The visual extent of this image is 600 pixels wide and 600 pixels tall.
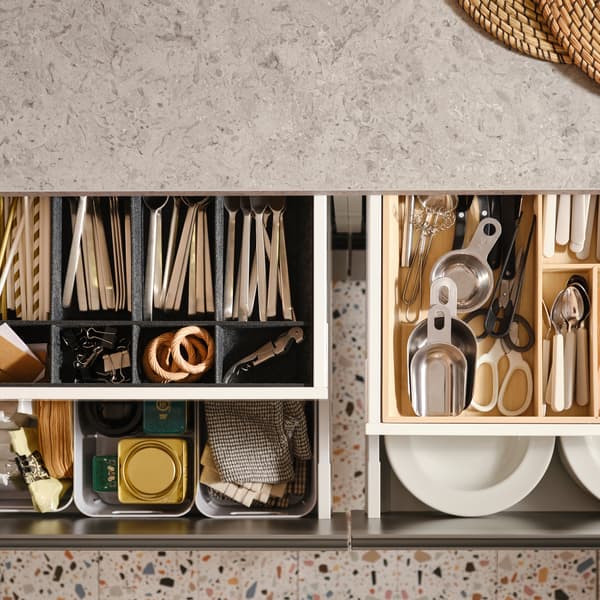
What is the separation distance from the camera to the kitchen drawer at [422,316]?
53.7 inches

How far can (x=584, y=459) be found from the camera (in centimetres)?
147

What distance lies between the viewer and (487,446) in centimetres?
152

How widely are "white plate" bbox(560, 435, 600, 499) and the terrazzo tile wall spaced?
16.6 inches

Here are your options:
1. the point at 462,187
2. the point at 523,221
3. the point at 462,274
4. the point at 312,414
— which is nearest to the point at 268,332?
the point at 312,414

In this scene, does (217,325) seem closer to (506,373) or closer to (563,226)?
(506,373)

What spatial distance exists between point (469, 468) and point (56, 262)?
99cm

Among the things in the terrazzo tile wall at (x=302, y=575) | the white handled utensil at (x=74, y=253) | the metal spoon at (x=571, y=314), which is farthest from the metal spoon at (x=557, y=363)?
the white handled utensil at (x=74, y=253)

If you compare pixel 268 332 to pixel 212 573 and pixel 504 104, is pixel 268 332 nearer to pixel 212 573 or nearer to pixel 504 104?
pixel 212 573

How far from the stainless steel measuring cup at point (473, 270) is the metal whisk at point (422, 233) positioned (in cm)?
4

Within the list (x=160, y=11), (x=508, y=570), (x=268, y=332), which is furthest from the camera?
(x=508, y=570)

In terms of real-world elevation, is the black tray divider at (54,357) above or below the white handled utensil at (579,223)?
below

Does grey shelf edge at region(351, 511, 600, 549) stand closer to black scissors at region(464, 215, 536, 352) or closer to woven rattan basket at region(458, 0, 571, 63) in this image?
black scissors at region(464, 215, 536, 352)

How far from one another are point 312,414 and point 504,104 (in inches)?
50.8

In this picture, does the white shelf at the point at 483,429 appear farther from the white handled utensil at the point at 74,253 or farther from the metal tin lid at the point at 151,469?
the white handled utensil at the point at 74,253
